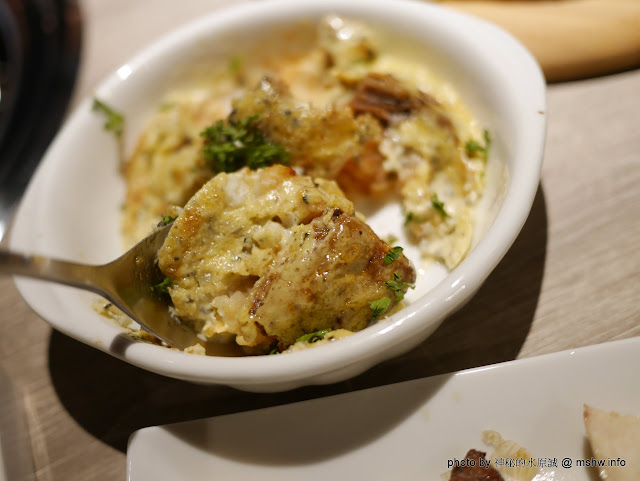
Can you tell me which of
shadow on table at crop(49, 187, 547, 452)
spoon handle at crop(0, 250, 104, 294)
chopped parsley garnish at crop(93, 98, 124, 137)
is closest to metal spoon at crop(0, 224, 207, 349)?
spoon handle at crop(0, 250, 104, 294)

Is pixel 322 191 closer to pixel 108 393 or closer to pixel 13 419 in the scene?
pixel 108 393

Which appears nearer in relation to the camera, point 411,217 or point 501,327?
point 501,327

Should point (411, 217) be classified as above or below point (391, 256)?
below

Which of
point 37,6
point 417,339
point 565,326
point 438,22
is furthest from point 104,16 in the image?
point 565,326

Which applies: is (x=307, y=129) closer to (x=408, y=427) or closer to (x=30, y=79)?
(x=408, y=427)

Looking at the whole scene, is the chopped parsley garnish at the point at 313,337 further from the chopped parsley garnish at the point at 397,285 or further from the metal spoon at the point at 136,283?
the metal spoon at the point at 136,283

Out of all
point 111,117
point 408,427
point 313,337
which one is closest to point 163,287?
point 313,337

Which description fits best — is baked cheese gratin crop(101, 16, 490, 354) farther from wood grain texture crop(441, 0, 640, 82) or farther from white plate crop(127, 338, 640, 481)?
→ wood grain texture crop(441, 0, 640, 82)
